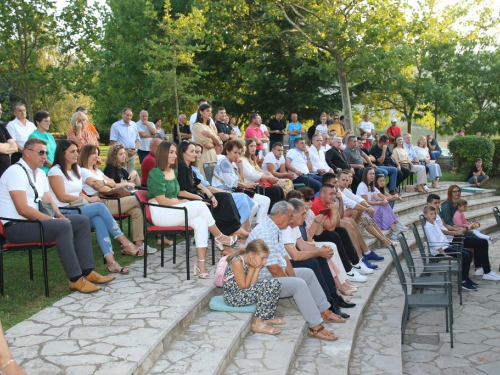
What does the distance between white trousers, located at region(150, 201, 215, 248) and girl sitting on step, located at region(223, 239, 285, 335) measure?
35.8 inches

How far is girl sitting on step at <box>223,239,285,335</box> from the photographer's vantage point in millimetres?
4887

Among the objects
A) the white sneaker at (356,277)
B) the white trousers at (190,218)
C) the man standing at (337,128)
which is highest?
the man standing at (337,128)

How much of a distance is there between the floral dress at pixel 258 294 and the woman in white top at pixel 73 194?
1.34 metres

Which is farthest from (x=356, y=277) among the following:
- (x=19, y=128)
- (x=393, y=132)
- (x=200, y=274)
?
(x=393, y=132)

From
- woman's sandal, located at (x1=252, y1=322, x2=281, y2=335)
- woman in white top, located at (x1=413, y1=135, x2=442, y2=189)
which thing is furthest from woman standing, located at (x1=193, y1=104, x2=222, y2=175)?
woman in white top, located at (x1=413, y1=135, x2=442, y2=189)

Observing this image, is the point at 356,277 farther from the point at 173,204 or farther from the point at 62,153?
the point at 62,153

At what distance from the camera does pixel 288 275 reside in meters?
5.40

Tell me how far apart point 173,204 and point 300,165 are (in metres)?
4.53

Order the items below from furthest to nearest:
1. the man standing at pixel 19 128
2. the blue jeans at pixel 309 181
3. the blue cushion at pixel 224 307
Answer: the blue jeans at pixel 309 181
the man standing at pixel 19 128
the blue cushion at pixel 224 307

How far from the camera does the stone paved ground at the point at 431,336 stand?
209 inches

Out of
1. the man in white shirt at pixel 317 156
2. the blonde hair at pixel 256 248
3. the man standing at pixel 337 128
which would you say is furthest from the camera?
the man standing at pixel 337 128

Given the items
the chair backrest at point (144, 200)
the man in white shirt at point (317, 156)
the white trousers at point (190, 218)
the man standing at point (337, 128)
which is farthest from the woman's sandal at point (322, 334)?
the man standing at point (337, 128)

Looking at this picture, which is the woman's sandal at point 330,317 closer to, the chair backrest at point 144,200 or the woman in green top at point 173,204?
the woman in green top at point 173,204

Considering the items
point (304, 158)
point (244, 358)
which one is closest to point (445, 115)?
point (304, 158)
